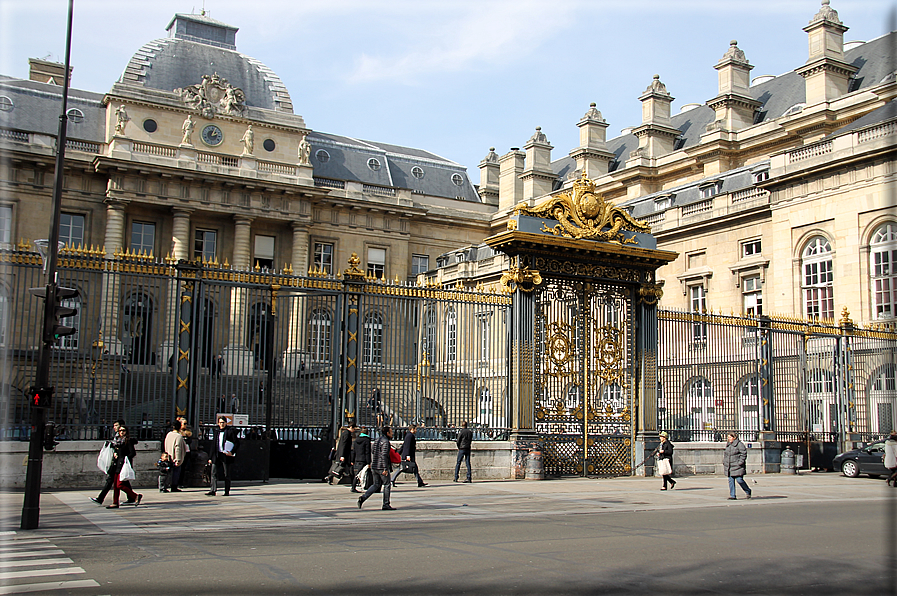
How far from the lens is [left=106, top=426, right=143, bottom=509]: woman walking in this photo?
13.7 m

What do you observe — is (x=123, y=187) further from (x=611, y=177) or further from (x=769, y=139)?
(x=769, y=139)

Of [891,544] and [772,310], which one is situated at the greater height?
[772,310]

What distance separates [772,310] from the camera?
35406 mm

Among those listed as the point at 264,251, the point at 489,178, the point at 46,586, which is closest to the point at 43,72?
the point at 264,251

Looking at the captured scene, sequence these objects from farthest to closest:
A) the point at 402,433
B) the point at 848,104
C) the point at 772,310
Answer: the point at 848,104 → the point at 772,310 → the point at 402,433

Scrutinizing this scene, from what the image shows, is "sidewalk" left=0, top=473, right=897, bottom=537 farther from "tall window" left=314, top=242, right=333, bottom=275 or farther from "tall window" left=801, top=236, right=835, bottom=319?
"tall window" left=314, top=242, right=333, bottom=275

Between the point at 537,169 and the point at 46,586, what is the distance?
5807 cm

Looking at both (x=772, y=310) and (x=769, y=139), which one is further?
(x=769, y=139)

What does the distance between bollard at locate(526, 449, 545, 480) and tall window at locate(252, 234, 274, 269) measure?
36576 millimetres

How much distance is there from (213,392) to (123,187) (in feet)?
114

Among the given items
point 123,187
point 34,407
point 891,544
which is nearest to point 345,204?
point 123,187

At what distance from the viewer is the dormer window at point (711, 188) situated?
134ft

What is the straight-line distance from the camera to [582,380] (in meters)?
20.0

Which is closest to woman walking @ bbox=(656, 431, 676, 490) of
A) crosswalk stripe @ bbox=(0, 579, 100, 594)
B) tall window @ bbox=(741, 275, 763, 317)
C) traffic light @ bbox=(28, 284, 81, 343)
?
traffic light @ bbox=(28, 284, 81, 343)
